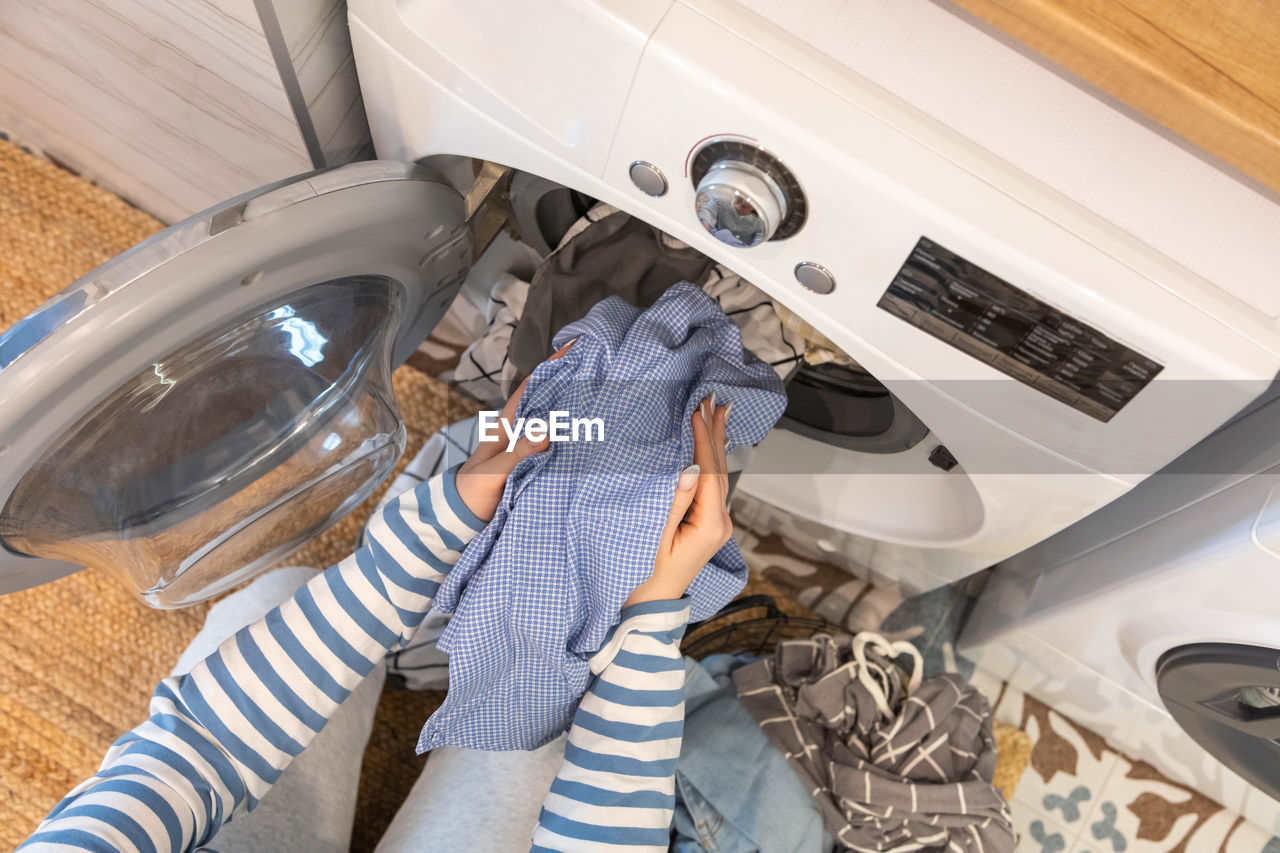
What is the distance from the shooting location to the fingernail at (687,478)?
69 cm

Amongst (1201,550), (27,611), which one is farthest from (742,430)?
(27,611)

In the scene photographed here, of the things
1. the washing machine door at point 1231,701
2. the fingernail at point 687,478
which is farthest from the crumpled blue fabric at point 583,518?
the washing machine door at point 1231,701

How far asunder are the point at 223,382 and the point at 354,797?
1.55 ft

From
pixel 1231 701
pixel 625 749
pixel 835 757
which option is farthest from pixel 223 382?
pixel 1231 701

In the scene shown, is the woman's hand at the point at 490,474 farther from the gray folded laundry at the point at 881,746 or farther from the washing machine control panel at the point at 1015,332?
the gray folded laundry at the point at 881,746

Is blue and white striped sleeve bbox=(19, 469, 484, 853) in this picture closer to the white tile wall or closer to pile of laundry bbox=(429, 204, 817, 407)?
pile of laundry bbox=(429, 204, 817, 407)

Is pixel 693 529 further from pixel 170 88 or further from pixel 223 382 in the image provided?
pixel 170 88

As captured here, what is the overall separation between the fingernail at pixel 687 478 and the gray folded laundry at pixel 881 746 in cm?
43

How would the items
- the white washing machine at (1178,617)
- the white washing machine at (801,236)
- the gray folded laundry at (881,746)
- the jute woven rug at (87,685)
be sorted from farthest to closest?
the jute woven rug at (87,685) < the gray folded laundry at (881,746) < the white washing machine at (1178,617) < the white washing machine at (801,236)

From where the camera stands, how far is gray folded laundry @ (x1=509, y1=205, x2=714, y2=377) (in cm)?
83

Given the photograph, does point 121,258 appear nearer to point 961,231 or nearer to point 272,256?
point 272,256

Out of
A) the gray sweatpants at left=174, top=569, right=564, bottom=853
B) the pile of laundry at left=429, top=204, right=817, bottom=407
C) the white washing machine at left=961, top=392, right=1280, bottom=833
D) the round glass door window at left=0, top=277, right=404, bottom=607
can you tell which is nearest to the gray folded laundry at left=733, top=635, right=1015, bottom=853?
the white washing machine at left=961, top=392, right=1280, bottom=833

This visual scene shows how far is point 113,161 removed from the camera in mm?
1198

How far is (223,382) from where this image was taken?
2.52 feet
